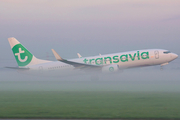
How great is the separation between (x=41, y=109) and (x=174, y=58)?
66.2 feet

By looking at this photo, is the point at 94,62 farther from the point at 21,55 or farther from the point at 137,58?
the point at 21,55

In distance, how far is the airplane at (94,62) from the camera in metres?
25.7

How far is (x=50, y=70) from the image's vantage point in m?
28.0

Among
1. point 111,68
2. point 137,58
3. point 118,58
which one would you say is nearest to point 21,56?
point 111,68

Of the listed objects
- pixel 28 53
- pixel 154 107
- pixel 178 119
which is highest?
pixel 28 53

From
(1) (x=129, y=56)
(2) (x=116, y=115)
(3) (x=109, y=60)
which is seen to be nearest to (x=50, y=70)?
(3) (x=109, y=60)

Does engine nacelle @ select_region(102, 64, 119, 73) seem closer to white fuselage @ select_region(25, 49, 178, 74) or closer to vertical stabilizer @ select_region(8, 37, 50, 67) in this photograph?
white fuselage @ select_region(25, 49, 178, 74)

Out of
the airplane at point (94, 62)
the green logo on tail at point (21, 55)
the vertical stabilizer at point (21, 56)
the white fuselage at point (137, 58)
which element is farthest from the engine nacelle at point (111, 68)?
the green logo on tail at point (21, 55)

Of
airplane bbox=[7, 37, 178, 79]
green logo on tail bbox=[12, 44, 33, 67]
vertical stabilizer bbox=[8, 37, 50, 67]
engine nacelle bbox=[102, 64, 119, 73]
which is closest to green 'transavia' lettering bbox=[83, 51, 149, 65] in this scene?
airplane bbox=[7, 37, 178, 79]

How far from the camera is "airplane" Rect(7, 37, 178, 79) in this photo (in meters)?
25.7

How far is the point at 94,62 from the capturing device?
1065 inches

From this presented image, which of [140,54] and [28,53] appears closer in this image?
[140,54]

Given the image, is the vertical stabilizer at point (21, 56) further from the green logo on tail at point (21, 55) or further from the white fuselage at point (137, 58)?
the white fuselage at point (137, 58)

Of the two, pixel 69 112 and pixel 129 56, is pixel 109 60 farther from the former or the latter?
pixel 69 112
